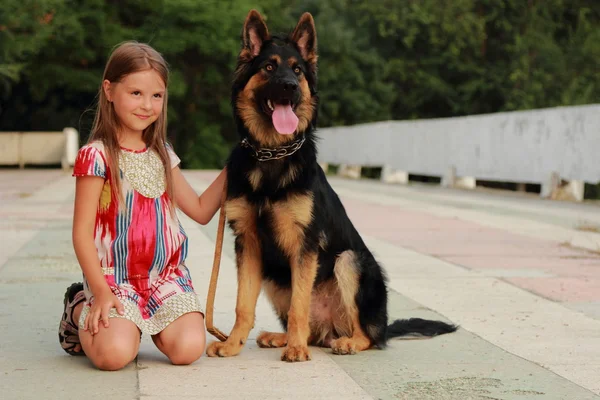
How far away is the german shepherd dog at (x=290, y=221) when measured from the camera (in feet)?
17.1

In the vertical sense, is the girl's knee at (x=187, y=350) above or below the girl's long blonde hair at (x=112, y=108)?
below

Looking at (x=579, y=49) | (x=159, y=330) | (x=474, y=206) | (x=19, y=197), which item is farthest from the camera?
(x=579, y=49)

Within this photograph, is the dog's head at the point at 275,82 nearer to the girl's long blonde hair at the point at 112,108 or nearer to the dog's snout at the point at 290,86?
the dog's snout at the point at 290,86

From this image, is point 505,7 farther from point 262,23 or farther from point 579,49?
point 262,23

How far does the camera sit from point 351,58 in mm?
57062

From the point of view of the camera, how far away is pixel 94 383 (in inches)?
179

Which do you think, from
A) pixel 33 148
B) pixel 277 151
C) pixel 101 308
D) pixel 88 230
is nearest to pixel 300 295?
pixel 277 151

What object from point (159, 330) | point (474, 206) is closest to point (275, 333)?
point (159, 330)

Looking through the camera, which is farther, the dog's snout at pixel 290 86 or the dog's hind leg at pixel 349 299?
the dog's hind leg at pixel 349 299

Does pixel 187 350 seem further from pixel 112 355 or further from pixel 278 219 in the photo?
pixel 278 219

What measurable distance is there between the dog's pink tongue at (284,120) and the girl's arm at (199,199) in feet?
1.43

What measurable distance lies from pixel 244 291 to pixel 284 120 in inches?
37.1

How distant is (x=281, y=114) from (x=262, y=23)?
1.63 ft

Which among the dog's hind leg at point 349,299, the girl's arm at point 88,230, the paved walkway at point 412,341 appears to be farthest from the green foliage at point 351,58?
the dog's hind leg at point 349,299
